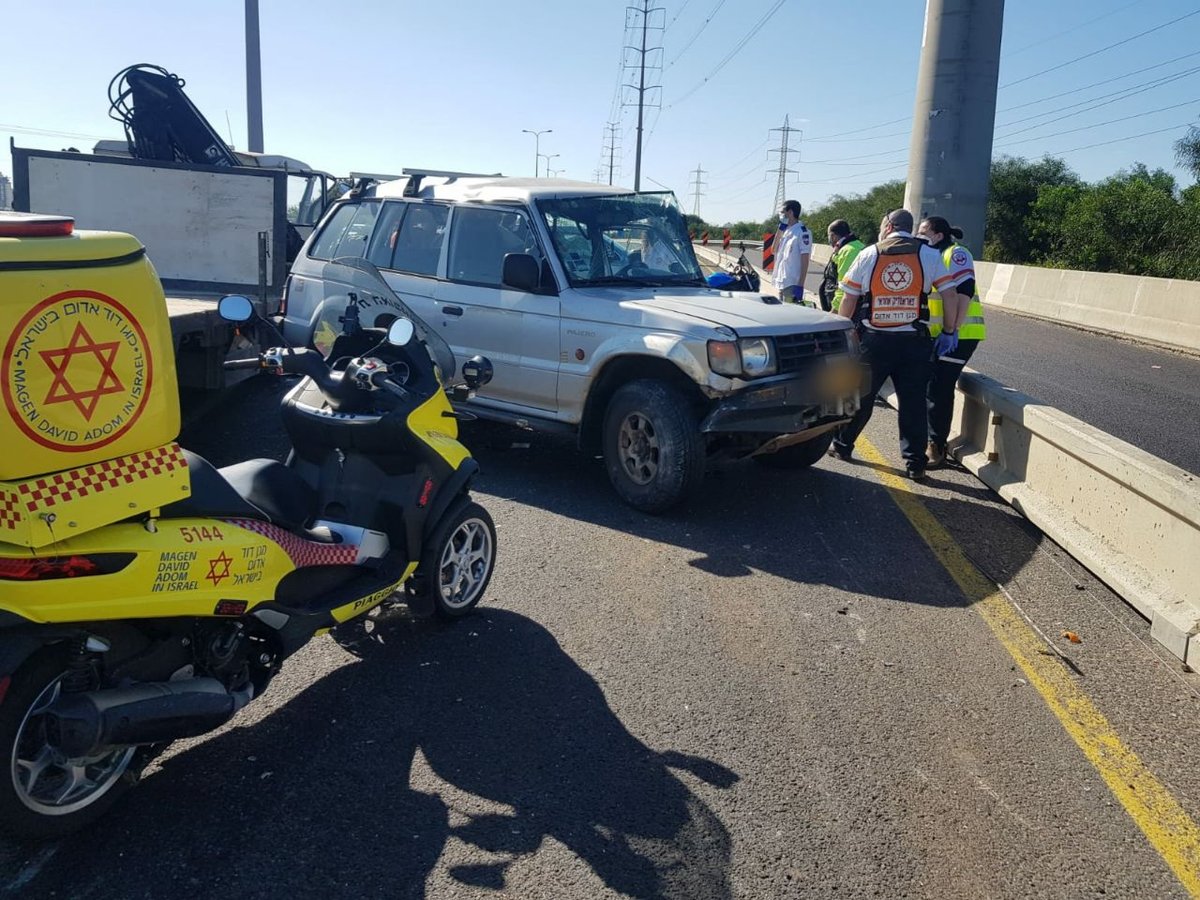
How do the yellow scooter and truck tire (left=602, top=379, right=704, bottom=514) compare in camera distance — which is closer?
the yellow scooter

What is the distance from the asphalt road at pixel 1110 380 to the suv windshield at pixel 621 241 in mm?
4231

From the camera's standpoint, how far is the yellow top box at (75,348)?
8.87 feet

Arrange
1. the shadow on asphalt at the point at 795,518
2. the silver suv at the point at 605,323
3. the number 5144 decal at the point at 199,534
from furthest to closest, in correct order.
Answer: the silver suv at the point at 605,323, the shadow on asphalt at the point at 795,518, the number 5144 decal at the point at 199,534

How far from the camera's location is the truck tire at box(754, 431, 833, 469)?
765 cm

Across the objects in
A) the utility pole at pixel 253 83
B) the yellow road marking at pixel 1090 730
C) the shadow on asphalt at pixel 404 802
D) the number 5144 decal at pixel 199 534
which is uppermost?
the utility pole at pixel 253 83

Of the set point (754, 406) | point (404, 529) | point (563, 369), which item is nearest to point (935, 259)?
point (754, 406)

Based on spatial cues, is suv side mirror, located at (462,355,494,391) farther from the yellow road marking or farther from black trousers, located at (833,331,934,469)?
black trousers, located at (833,331,934,469)

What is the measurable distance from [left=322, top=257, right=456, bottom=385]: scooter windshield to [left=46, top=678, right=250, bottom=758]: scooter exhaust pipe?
6.88ft

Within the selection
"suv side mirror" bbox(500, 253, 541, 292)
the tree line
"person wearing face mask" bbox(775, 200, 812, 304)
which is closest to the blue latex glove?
"suv side mirror" bbox(500, 253, 541, 292)

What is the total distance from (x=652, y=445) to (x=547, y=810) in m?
3.56

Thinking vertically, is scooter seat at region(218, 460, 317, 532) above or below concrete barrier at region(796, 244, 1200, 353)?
below

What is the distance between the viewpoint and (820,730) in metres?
3.93

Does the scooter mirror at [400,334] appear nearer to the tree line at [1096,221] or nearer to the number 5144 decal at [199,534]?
the number 5144 decal at [199,534]

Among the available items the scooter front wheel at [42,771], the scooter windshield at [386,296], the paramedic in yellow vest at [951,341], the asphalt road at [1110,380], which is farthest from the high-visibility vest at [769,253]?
the scooter front wheel at [42,771]
